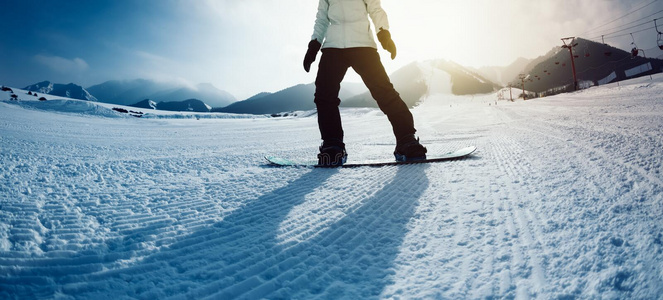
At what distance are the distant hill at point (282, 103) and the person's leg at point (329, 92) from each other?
129290 millimetres

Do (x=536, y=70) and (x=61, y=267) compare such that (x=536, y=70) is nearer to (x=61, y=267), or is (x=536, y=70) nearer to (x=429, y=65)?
(x=429, y=65)

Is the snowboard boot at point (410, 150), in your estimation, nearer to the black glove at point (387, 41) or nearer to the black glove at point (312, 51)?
the black glove at point (387, 41)

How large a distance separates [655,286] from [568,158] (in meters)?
1.52

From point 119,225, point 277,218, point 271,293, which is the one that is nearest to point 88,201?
point 119,225

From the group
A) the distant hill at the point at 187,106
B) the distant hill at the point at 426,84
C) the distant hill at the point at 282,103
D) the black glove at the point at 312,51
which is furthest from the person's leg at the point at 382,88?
the distant hill at the point at 187,106

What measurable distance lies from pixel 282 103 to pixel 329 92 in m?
141

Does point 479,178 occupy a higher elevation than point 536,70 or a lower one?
lower

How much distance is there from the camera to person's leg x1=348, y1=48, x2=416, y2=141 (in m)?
2.78

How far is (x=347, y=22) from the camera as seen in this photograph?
297 cm

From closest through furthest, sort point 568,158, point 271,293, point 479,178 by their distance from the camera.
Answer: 1. point 271,293
2. point 479,178
3. point 568,158

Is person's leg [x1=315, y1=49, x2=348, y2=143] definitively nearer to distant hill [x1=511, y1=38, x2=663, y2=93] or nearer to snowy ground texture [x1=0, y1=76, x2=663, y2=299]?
snowy ground texture [x1=0, y1=76, x2=663, y2=299]

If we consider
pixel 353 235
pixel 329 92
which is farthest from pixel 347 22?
pixel 353 235

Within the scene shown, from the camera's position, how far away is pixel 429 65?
131625mm

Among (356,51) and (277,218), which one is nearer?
(277,218)
